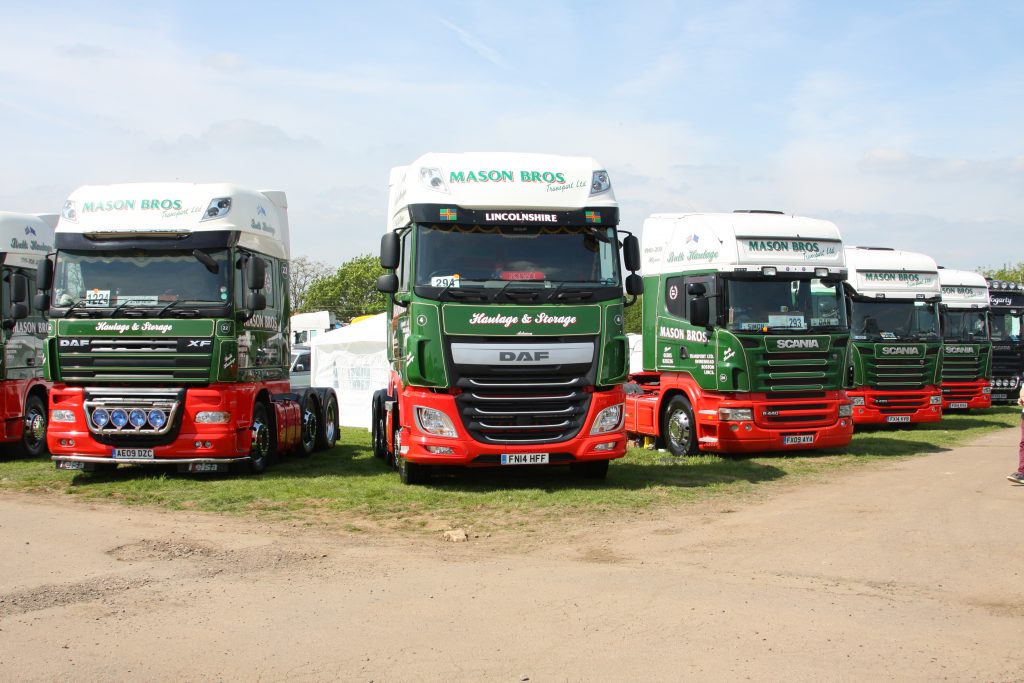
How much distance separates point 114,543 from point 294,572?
2.09 m

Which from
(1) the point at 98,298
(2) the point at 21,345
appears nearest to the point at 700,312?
(1) the point at 98,298

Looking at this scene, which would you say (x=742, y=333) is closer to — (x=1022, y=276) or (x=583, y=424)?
(x=583, y=424)

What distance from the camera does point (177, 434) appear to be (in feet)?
39.5

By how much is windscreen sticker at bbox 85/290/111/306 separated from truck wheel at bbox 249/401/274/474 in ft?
7.76

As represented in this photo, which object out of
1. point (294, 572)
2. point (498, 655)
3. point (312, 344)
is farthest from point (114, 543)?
point (312, 344)

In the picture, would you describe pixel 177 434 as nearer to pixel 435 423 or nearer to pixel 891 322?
pixel 435 423

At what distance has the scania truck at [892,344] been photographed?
60.5ft

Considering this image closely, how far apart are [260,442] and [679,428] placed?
629cm

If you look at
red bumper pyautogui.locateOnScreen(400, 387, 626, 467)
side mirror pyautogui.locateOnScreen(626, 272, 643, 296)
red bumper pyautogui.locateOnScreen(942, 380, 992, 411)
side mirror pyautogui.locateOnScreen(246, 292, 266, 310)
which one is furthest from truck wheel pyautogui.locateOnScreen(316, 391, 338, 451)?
red bumper pyautogui.locateOnScreen(942, 380, 992, 411)

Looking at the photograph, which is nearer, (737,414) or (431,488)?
(431,488)

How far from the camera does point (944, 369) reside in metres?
22.3

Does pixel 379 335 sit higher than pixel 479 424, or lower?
higher

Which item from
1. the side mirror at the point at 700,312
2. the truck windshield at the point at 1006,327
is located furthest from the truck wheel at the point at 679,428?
the truck windshield at the point at 1006,327

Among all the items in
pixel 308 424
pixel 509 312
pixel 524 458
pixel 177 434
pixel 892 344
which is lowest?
pixel 524 458
